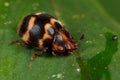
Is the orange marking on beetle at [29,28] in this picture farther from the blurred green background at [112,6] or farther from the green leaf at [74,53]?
the blurred green background at [112,6]

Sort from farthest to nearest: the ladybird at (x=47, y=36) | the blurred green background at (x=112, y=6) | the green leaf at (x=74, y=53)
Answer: the blurred green background at (x=112, y=6) → the ladybird at (x=47, y=36) → the green leaf at (x=74, y=53)

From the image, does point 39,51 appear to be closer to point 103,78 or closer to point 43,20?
point 43,20

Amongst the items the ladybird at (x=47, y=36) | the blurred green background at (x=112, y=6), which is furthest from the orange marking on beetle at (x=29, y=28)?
the blurred green background at (x=112, y=6)

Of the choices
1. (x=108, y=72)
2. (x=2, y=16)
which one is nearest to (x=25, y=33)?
(x=2, y=16)

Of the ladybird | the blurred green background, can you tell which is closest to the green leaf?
the ladybird

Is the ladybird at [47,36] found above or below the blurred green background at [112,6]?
above
